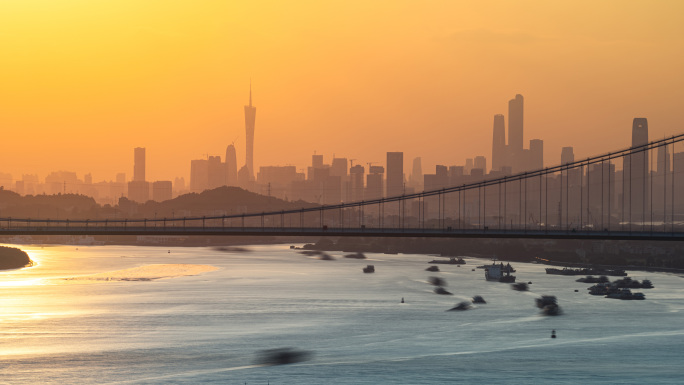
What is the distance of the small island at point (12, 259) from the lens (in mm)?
143375

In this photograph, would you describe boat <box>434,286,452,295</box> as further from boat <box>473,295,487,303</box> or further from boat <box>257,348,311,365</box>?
boat <box>257,348,311,365</box>

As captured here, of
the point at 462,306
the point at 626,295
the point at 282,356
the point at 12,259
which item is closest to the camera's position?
the point at 282,356

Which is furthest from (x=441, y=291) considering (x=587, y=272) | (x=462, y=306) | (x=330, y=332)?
(x=330, y=332)

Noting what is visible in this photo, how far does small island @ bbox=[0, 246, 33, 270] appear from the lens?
14338cm

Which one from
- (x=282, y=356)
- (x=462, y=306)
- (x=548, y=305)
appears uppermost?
(x=548, y=305)

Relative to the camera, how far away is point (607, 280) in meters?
111

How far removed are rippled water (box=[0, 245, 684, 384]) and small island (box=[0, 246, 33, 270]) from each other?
1072 inches

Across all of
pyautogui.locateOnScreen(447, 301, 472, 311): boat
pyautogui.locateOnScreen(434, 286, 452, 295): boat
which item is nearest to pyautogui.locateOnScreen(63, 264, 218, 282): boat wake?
pyautogui.locateOnScreen(434, 286, 452, 295): boat

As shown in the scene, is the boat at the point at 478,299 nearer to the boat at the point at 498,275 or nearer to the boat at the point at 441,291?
the boat at the point at 441,291

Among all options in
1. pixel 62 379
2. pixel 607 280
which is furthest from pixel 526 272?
pixel 62 379

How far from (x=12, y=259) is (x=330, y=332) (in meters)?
93.2

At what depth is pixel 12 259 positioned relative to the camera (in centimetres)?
14588

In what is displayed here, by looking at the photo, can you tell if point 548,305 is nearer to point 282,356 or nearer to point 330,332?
point 330,332

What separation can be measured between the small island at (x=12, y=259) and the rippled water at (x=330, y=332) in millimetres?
27218
